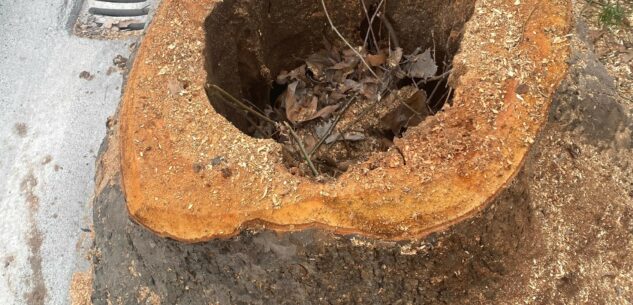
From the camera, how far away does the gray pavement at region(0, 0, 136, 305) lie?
2371 mm

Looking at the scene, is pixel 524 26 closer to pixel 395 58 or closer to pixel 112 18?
pixel 395 58

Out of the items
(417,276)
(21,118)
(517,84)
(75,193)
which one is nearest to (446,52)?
(517,84)

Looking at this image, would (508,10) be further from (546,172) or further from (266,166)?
(266,166)

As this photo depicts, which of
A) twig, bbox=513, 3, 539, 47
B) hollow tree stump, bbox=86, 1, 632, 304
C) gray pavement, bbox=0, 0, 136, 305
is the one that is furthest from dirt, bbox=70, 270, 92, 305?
twig, bbox=513, 3, 539, 47

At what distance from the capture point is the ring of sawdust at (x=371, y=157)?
1426mm

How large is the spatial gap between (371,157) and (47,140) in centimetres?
163

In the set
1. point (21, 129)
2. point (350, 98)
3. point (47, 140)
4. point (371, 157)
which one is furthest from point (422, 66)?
point (21, 129)

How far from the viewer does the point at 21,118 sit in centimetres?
266

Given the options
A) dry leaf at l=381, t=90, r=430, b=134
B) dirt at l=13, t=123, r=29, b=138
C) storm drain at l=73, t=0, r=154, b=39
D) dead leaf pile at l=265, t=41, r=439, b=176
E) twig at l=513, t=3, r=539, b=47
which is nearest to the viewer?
twig at l=513, t=3, r=539, b=47

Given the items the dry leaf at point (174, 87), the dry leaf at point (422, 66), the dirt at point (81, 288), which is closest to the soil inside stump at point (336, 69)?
the dry leaf at point (422, 66)

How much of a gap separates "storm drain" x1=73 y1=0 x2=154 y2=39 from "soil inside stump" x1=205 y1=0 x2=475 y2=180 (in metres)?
0.85

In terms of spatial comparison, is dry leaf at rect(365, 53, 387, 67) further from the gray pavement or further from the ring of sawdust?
the gray pavement

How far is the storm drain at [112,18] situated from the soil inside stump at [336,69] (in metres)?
0.85

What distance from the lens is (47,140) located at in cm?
259
